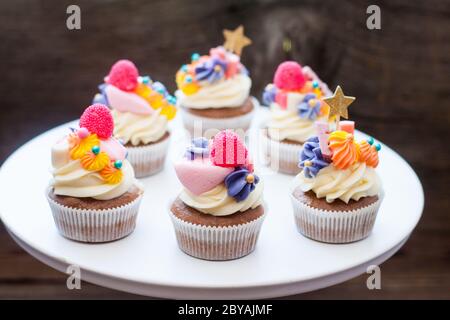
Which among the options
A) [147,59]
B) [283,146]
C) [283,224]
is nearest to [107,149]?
[283,224]

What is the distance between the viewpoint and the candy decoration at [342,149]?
133 inches

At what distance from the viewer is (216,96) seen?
4.56 meters

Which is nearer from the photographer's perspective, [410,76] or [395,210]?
[395,210]

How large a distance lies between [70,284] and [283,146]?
5.28 ft

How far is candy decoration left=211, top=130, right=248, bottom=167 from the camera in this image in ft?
10.6

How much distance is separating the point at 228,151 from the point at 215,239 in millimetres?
378

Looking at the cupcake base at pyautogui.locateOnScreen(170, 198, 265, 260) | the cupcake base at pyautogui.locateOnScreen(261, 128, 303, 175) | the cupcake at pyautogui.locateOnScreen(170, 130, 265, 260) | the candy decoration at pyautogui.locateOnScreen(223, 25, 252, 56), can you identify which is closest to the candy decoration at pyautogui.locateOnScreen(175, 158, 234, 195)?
the cupcake at pyautogui.locateOnScreen(170, 130, 265, 260)

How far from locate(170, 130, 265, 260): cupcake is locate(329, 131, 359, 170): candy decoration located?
15.1 inches

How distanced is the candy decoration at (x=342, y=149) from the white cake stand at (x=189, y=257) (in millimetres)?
371

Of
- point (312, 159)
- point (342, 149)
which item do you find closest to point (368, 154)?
point (342, 149)

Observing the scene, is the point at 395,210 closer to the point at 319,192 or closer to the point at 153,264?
the point at 319,192

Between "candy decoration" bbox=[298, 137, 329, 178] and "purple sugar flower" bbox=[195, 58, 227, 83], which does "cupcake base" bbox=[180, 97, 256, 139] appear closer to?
"purple sugar flower" bbox=[195, 58, 227, 83]

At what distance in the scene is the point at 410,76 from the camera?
5.32 m

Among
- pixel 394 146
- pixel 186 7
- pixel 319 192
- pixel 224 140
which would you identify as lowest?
pixel 394 146
